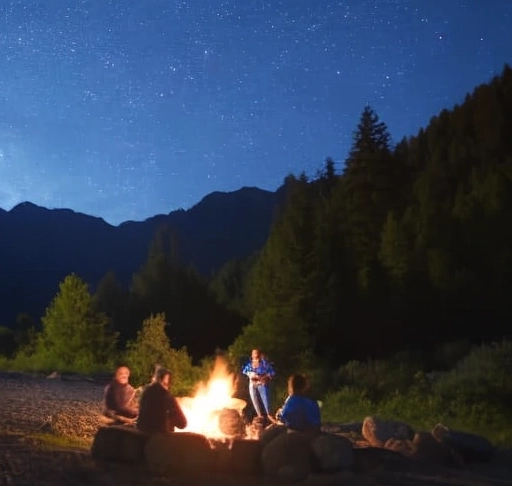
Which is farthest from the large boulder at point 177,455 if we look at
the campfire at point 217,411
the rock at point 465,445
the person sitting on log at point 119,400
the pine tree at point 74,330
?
the pine tree at point 74,330

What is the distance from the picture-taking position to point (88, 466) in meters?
9.04

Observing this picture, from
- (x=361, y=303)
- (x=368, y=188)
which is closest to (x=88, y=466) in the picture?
Result: (x=361, y=303)

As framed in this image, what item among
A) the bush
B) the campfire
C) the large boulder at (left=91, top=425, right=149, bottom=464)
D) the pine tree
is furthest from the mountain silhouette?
the large boulder at (left=91, top=425, right=149, bottom=464)

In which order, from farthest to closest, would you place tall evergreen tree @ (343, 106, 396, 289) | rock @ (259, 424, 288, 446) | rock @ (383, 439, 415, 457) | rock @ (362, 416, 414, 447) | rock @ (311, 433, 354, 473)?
tall evergreen tree @ (343, 106, 396, 289)
rock @ (362, 416, 414, 447)
rock @ (383, 439, 415, 457)
rock @ (259, 424, 288, 446)
rock @ (311, 433, 354, 473)

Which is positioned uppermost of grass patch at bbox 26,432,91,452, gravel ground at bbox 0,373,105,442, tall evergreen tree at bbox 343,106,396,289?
tall evergreen tree at bbox 343,106,396,289

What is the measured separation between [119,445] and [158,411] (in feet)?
2.10

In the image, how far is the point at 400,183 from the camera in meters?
52.8

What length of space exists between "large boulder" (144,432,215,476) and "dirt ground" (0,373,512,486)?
0.13m

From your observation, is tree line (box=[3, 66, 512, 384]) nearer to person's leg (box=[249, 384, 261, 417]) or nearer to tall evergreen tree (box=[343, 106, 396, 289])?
tall evergreen tree (box=[343, 106, 396, 289])

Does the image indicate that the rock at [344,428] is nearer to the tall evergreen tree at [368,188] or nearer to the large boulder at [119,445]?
the large boulder at [119,445]

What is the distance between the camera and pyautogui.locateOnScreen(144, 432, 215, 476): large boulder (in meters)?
9.12

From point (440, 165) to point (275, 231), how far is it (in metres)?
21.8

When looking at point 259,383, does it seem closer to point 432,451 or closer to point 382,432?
point 382,432

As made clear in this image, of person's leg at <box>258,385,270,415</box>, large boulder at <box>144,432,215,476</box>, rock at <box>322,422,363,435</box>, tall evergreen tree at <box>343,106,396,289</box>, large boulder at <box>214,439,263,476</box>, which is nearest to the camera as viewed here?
large boulder at <box>144,432,215,476</box>
